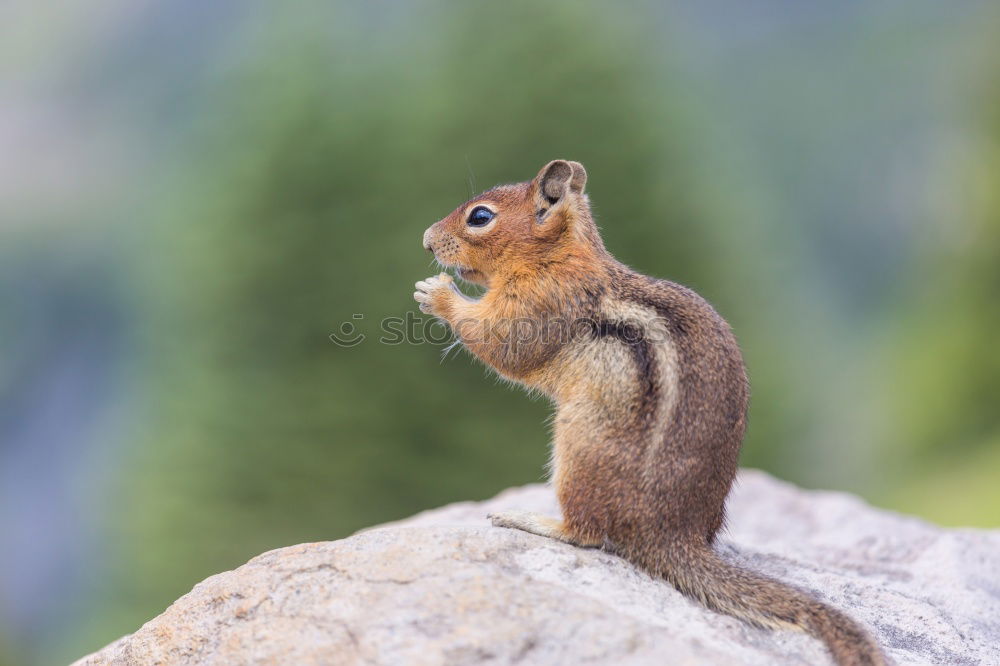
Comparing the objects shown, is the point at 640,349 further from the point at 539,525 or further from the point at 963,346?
the point at 963,346

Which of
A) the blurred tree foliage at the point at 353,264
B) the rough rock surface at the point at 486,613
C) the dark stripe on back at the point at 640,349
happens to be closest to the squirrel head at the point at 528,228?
A: the dark stripe on back at the point at 640,349

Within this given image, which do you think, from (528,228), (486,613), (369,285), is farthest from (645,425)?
(369,285)

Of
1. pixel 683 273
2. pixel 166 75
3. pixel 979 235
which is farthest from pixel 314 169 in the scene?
pixel 166 75

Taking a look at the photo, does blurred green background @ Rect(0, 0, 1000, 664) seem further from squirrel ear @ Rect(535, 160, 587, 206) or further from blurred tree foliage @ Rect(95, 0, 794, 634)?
squirrel ear @ Rect(535, 160, 587, 206)

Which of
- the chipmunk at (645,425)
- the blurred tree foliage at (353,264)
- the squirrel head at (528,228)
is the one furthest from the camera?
the blurred tree foliage at (353,264)

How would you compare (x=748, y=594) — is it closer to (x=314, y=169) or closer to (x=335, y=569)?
(x=335, y=569)

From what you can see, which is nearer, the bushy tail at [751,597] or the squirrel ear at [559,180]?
the bushy tail at [751,597]

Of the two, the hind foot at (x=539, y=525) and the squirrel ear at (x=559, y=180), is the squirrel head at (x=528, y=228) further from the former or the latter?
the hind foot at (x=539, y=525)
